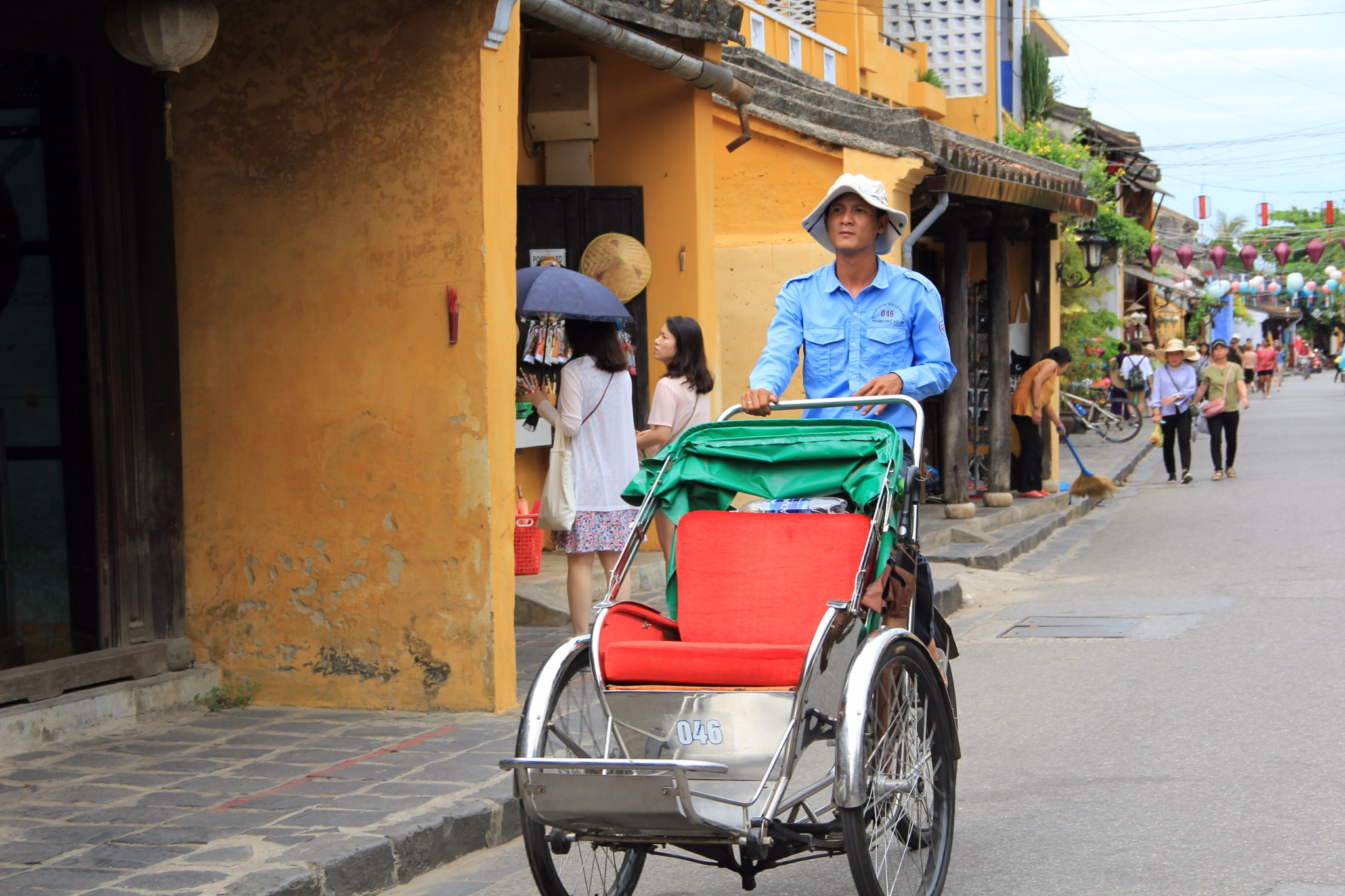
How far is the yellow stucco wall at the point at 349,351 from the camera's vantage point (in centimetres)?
625

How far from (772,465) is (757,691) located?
769mm

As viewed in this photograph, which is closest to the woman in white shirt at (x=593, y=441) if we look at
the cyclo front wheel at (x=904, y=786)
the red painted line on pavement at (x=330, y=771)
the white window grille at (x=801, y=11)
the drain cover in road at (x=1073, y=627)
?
the red painted line on pavement at (x=330, y=771)

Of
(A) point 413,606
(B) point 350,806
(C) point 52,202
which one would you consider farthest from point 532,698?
(C) point 52,202

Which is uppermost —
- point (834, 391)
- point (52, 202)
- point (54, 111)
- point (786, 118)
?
point (786, 118)

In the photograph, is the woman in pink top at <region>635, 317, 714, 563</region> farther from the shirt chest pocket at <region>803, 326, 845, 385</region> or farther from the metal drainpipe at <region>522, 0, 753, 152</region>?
the shirt chest pocket at <region>803, 326, 845, 385</region>

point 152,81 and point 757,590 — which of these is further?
point 152,81

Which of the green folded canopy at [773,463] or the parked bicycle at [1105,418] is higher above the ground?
the green folded canopy at [773,463]

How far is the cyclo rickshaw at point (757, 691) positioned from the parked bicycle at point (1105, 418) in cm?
2242

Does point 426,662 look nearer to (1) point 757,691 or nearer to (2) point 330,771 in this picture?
(2) point 330,771

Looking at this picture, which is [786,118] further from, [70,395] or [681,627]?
[681,627]

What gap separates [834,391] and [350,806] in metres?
2.19

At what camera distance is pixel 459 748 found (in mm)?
5707

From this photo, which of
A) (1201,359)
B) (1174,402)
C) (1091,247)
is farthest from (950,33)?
(1174,402)

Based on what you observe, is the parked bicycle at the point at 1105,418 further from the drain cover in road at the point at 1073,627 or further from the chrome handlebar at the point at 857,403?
the chrome handlebar at the point at 857,403
